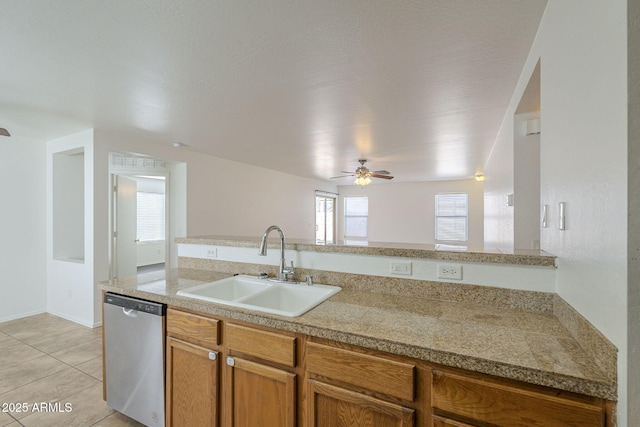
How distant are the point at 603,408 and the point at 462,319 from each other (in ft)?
1.60

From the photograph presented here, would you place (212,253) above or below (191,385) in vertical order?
above

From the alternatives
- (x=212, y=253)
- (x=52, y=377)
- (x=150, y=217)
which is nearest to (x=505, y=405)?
(x=212, y=253)

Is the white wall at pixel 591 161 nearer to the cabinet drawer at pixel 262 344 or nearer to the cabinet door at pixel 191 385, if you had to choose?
the cabinet drawer at pixel 262 344

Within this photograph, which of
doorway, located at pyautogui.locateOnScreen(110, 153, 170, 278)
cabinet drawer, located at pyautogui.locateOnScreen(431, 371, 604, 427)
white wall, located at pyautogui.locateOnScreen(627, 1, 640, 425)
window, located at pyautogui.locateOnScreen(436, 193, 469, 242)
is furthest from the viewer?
window, located at pyautogui.locateOnScreen(436, 193, 469, 242)

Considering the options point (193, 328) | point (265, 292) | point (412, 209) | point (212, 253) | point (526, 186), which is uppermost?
point (526, 186)

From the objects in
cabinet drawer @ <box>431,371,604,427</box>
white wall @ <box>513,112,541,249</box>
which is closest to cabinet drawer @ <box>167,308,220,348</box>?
cabinet drawer @ <box>431,371,604,427</box>

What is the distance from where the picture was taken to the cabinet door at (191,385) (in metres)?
1.46

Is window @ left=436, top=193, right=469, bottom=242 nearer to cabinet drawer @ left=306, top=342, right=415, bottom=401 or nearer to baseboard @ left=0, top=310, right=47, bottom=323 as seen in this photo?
cabinet drawer @ left=306, top=342, right=415, bottom=401

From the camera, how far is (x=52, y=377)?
2.41 meters

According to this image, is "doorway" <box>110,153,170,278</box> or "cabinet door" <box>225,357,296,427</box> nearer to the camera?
"cabinet door" <box>225,357,296,427</box>

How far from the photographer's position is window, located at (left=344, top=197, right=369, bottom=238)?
886cm

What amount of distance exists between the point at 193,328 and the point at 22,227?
3966 mm

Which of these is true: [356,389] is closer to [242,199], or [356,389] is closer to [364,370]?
[364,370]

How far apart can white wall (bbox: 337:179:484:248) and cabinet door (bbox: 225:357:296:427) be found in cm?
721
